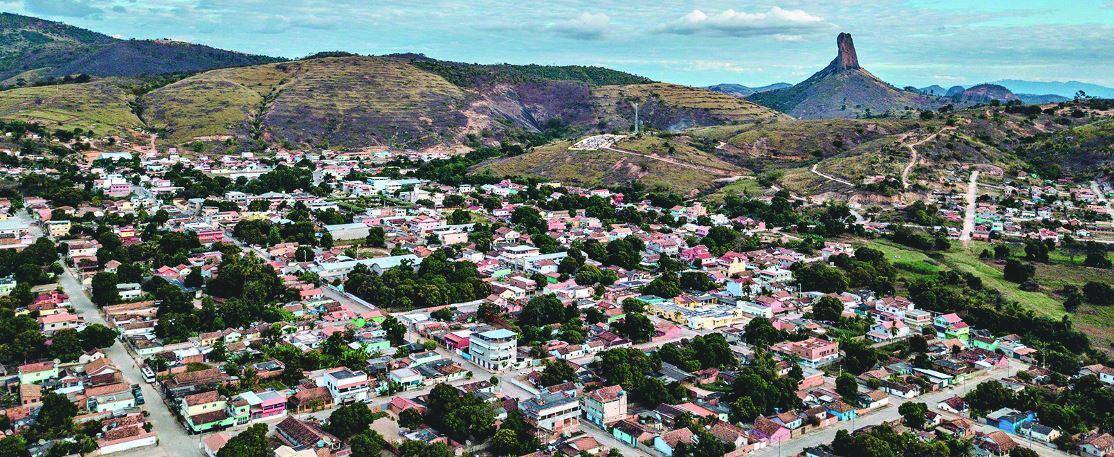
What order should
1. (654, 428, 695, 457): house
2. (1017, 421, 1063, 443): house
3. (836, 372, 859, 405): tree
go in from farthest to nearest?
(836, 372, 859, 405): tree < (1017, 421, 1063, 443): house < (654, 428, 695, 457): house

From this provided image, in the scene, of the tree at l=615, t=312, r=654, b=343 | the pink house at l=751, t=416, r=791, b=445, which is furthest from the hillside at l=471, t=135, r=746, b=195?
the pink house at l=751, t=416, r=791, b=445

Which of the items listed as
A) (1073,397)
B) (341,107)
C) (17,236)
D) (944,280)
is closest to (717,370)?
(1073,397)

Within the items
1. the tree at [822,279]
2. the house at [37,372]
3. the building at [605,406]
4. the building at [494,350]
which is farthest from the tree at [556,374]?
the tree at [822,279]

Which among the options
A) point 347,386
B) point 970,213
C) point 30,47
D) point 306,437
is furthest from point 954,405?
point 30,47

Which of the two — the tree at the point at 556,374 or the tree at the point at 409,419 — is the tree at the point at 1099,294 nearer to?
the tree at the point at 556,374

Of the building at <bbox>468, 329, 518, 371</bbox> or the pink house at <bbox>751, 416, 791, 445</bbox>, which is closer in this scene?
the pink house at <bbox>751, 416, 791, 445</bbox>

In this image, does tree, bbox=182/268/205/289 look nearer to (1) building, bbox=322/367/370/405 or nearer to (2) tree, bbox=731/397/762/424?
(1) building, bbox=322/367/370/405
